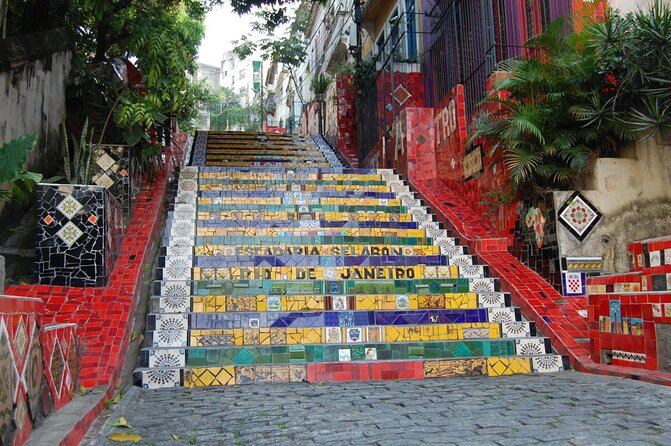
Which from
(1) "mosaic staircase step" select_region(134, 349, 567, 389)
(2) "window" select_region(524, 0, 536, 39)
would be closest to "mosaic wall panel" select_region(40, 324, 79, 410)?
(1) "mosaic staircase step" select_region(134, 349, 567, 389)

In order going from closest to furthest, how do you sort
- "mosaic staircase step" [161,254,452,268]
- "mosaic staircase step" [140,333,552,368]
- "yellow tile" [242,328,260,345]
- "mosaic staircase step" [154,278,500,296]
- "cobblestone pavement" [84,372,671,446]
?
"cobblestone pavement" [84,372,671,446], "mosaic staircase step" [140,333,552,368], "yellow tile" [242,328,260,345], "mosaic staircase step" [154,278,500,296], "mosaic staircase step" [161,254,452,268]

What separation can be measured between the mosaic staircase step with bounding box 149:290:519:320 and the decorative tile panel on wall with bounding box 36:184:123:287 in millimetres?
750

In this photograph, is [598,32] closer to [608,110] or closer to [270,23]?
[608,110]

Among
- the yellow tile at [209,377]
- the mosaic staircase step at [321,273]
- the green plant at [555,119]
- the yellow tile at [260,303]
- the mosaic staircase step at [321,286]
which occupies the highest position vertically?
the green plant at [555,119]

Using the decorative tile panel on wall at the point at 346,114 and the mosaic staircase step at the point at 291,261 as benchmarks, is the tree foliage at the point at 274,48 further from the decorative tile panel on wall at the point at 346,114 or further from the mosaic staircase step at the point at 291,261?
the mosaic staircase step at the point at 291,261

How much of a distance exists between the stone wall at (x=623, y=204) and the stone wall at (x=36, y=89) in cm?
571

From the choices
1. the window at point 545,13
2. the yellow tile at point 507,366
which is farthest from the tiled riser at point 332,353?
the window at point 545,13

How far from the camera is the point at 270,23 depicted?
1221 centimetres

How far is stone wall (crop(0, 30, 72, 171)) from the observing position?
20.8 feet

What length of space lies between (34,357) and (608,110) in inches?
215

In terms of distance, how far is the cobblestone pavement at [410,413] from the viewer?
2928 mm

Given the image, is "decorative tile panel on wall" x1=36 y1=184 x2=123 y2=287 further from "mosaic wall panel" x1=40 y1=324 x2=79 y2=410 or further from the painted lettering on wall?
the painted lettering on wall

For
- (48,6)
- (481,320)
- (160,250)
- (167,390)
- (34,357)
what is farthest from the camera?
(48,6)

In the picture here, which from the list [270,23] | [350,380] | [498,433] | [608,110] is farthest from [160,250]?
[270,23]
